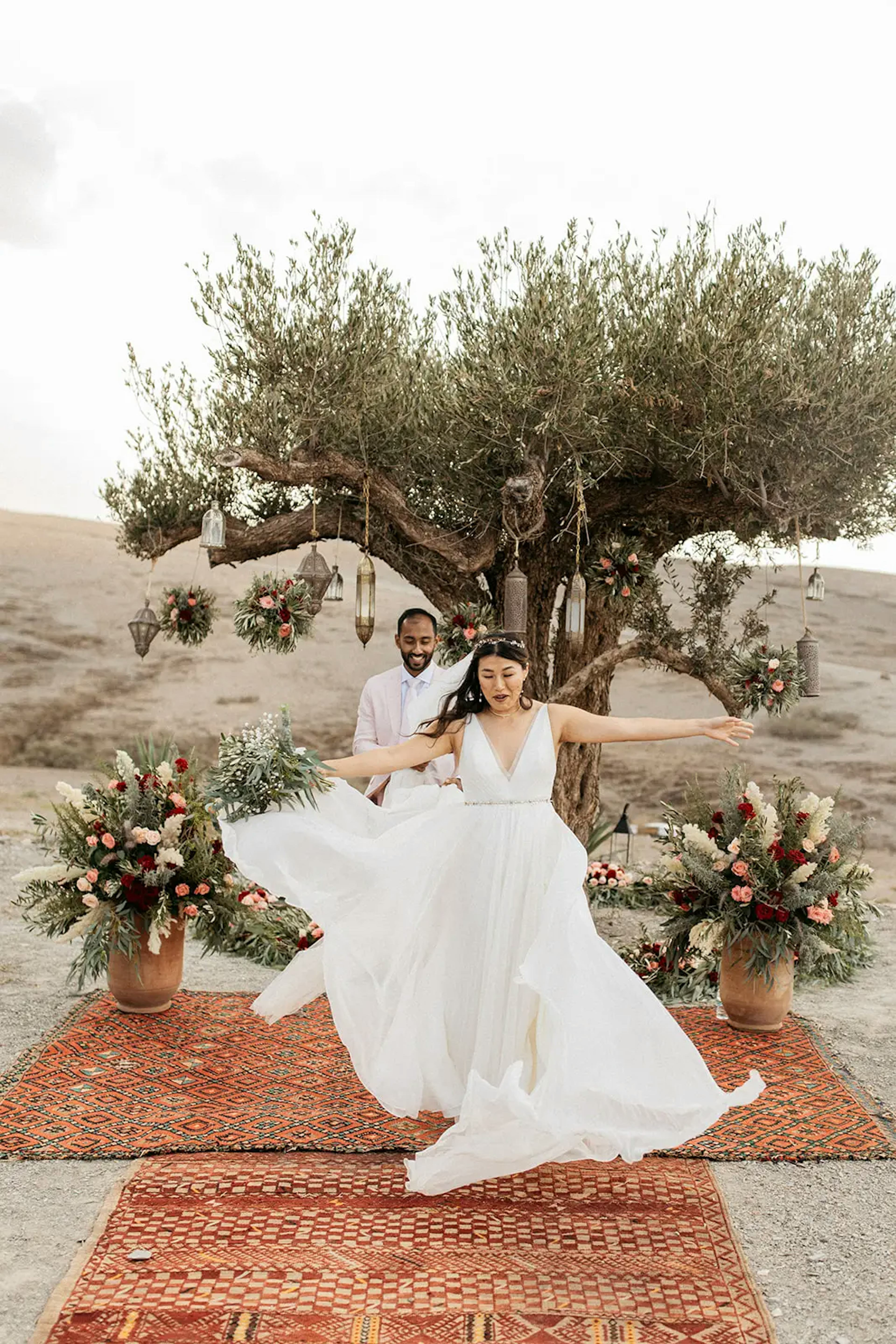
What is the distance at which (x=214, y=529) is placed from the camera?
945 centimetres

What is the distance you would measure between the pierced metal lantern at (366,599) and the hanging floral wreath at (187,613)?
63.7 inches

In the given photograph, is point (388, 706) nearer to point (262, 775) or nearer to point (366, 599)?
point (366, 599)

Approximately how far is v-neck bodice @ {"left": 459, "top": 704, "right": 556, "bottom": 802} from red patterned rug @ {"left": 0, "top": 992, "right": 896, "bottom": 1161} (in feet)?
5.46

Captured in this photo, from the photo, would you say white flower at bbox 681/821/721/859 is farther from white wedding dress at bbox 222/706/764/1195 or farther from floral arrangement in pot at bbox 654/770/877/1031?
white wedding dress at bbox 222/706/764/1195

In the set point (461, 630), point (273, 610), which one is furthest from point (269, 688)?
point (273, 610)

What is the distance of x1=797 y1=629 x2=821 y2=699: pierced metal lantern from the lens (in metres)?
9.93

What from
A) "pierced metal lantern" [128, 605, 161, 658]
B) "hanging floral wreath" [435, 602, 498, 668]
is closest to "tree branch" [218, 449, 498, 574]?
"hanging floral wreath" [435, 602, 498, 668]

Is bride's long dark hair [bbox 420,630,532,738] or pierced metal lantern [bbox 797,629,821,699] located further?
pierced metal lantern [bbox 797,629,821,699]

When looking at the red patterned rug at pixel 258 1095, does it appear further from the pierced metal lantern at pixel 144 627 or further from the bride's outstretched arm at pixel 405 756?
the pierced metal lantern at pixel 144 627

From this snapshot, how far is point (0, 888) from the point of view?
12.8 meters

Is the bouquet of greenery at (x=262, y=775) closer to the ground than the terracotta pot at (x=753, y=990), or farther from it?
farther from it

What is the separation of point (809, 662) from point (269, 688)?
24.2 meters

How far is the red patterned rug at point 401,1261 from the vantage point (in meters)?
3.86

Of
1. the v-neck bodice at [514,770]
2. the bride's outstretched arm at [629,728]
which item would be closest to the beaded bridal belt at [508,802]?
the v-neck bodice at [514,770]
